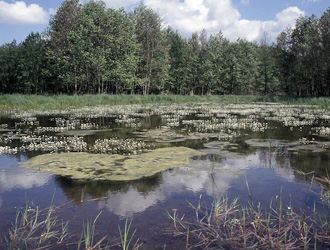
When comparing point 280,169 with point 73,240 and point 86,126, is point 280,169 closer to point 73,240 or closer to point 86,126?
point 73,240

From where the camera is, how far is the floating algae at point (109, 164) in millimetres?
8023

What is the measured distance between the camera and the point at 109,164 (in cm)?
908

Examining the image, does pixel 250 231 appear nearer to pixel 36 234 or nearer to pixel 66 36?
pixel 36 234

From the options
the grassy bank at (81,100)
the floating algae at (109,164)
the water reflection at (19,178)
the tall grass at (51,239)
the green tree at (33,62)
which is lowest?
the tall grass at (51,239)

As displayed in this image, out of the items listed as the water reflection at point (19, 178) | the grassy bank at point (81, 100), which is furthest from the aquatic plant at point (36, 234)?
the grassy bank at point (81, 100)

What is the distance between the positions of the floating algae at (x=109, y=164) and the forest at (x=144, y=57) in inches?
1609

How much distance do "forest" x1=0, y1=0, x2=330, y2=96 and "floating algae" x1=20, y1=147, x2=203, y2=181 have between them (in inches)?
1609

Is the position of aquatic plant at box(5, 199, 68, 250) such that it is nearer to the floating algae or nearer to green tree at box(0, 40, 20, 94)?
the floating algae

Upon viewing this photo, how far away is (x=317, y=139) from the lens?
13.6 metres

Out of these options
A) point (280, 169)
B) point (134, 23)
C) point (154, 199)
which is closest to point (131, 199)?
point (154, 199)

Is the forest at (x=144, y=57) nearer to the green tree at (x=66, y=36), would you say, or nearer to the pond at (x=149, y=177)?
the green tree at (x=66, y=36)

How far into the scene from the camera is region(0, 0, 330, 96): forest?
1965 inches

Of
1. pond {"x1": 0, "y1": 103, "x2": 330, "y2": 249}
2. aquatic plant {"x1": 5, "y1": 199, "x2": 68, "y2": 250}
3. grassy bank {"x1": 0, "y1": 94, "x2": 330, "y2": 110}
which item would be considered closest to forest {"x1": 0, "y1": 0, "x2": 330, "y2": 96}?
grassy bank {"x1": 0, "y1": 94, "x2": 330, "y2": 110}

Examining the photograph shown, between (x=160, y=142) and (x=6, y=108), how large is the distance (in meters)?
28.0
